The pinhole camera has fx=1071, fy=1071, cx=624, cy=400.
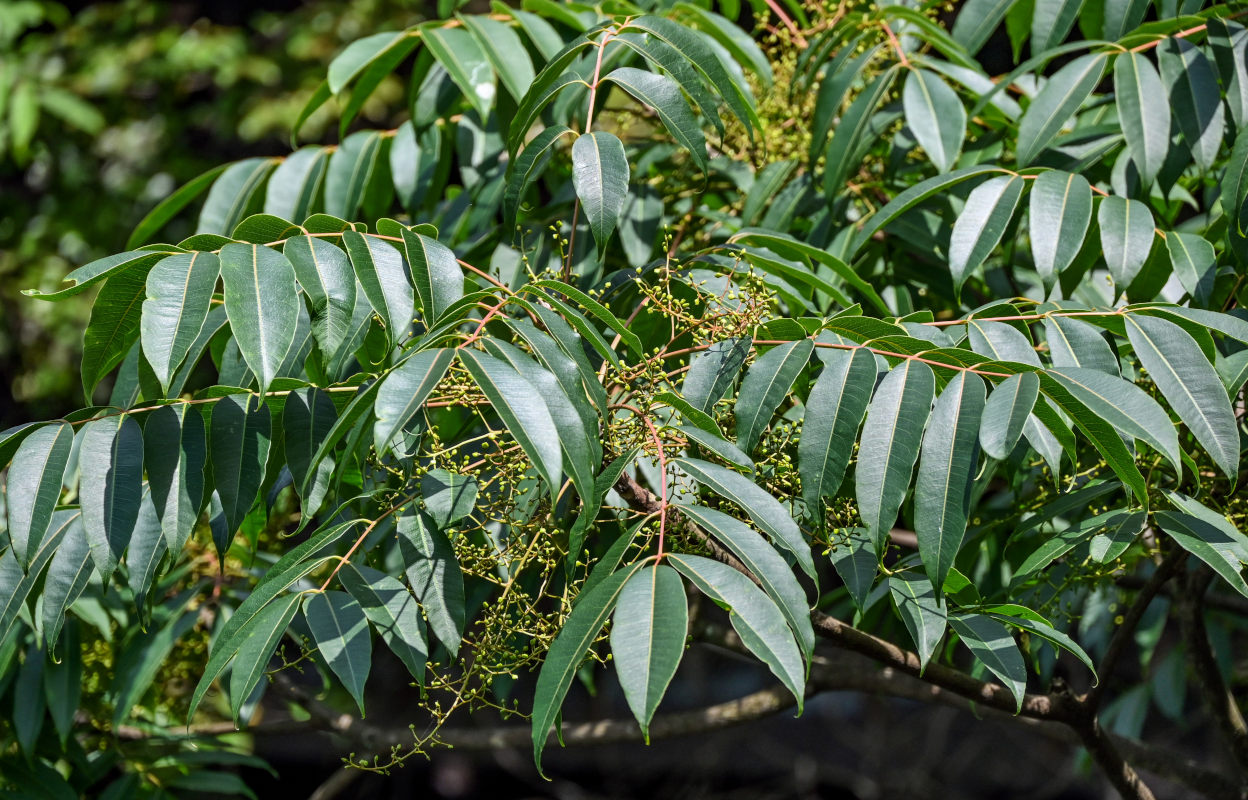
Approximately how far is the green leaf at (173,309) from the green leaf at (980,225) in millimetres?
943

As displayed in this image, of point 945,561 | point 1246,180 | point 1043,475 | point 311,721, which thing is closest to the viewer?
point 945,561

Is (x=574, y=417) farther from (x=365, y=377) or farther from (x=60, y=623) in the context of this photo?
(x=60, y=623)

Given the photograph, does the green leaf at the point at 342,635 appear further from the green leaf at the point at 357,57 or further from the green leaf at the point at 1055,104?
the green leaf at the point at 1055,104

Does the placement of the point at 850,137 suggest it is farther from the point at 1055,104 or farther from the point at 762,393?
the point at 762,393

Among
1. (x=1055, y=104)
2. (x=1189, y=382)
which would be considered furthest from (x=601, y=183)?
(x=1055, y=104)

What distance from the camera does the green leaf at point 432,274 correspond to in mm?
1187

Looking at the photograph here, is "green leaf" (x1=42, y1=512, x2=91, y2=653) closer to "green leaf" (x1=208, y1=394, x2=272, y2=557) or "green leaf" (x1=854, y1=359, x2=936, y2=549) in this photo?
"green leaf" (x1=208, y1=394, x2=272, y2=557)

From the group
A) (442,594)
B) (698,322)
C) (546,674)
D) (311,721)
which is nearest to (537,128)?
(311,721)

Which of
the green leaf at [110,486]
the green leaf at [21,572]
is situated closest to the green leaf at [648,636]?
the green leaf at [110,486]

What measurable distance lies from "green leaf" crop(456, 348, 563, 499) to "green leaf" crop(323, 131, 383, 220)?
1058mm

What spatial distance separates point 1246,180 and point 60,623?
153 centimetres

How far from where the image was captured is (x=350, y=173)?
2008 mm

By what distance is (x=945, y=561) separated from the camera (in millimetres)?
1027

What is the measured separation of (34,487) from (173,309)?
9.7 inches
